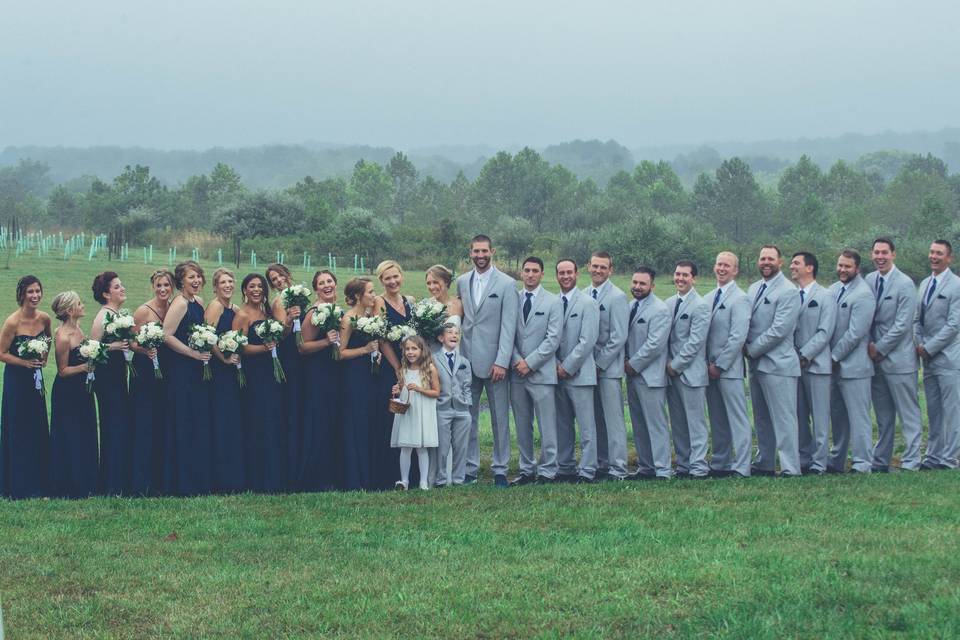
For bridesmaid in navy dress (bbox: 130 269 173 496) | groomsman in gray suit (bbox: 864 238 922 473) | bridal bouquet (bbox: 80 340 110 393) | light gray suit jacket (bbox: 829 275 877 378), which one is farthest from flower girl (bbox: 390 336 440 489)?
groomsman in gray suit (bbox: 864 238 922 473)

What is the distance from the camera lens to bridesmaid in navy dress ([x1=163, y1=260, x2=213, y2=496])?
35.4 feet

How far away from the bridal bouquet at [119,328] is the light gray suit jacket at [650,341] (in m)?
4.83

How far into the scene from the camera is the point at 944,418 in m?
11.7

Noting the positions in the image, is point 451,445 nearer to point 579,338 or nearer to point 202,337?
point 579,338

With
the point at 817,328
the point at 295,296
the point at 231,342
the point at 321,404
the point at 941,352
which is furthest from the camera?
the point at 941,352

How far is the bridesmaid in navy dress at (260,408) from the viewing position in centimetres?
1093

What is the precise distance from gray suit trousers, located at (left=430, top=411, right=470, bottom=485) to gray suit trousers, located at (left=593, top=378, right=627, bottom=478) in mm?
1409

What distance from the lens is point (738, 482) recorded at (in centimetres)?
1066

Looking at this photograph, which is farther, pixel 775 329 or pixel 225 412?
pixel 775 329

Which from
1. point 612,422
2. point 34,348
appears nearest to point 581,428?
point 612,422

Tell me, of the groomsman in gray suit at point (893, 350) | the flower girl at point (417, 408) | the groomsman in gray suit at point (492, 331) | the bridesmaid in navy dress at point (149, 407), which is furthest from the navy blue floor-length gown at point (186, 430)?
the groomsman in gray suit at point (893, 350)

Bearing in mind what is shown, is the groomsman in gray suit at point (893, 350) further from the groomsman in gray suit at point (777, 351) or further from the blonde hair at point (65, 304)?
the blonde hair at point (65, 304)

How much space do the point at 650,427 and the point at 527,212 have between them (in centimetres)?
9488

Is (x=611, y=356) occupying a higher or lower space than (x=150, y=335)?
lower
